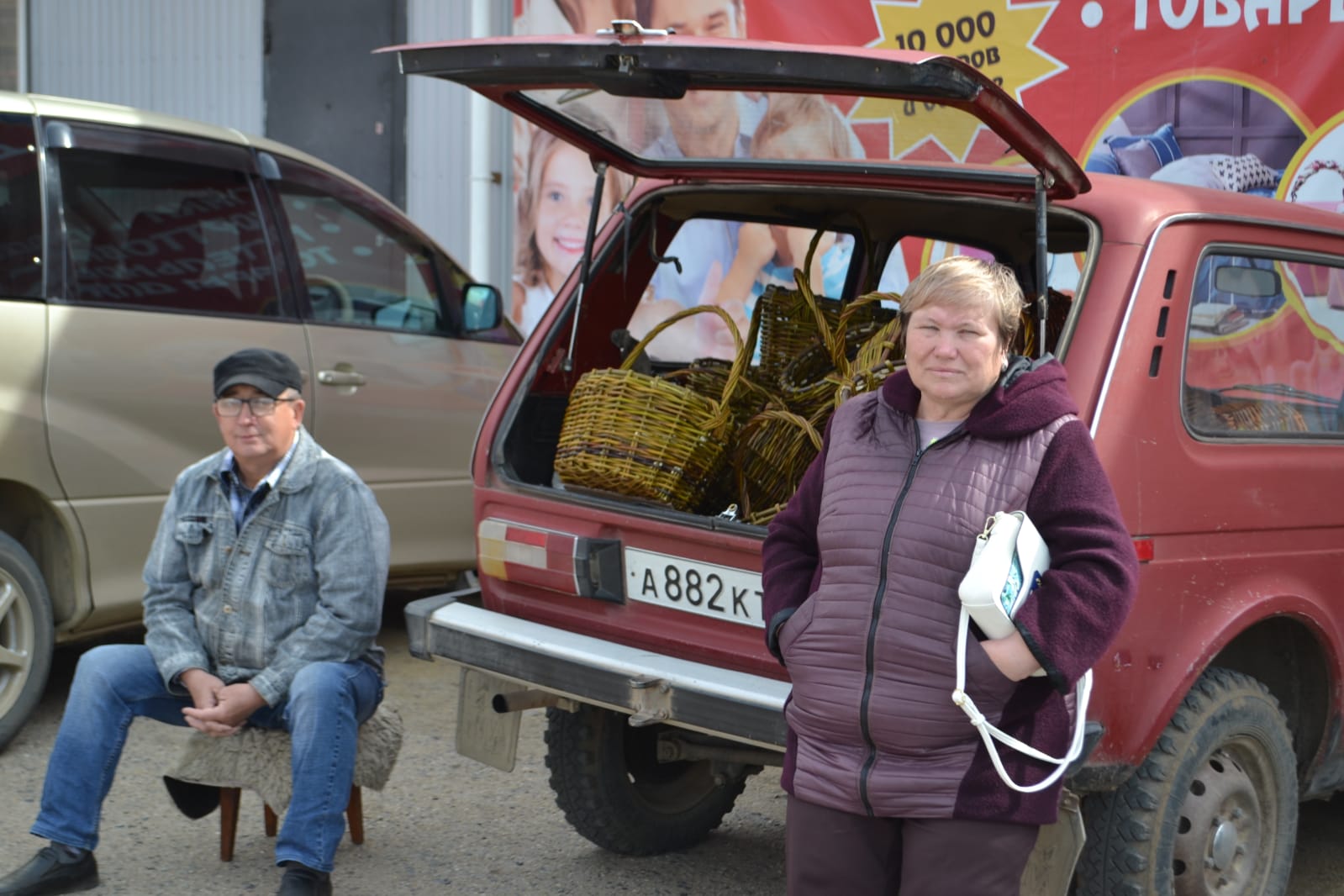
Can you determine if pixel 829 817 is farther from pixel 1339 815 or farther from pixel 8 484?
pixel 8 484

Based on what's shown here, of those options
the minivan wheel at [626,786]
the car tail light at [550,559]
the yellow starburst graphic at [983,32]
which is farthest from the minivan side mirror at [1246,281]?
the yellow starburst graphic at [983,32]

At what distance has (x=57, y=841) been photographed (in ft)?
12.5

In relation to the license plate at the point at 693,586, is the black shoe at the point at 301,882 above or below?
below

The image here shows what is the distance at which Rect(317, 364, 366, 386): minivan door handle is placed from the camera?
572cm

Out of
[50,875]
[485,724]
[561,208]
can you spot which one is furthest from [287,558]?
[561,208]

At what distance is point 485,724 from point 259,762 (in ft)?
1.86

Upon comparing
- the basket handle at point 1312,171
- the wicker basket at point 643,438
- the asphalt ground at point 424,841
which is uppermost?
the basket handle at point 1312,171

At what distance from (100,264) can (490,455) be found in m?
1.96

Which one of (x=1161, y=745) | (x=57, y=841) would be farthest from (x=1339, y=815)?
(x=57, y=841)

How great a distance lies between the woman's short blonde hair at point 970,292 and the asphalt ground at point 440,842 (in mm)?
1995

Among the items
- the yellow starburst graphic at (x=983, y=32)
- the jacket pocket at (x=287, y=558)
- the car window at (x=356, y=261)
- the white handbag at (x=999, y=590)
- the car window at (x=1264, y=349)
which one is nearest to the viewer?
Answer: the white handbag at (x=999, y=590)

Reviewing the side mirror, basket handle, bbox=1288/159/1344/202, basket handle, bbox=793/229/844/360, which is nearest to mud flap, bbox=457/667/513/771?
basket handle, bbox=793/229/844/360

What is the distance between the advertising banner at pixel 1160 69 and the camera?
20.8 ft

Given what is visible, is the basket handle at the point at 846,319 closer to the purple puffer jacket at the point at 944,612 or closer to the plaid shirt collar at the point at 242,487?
the purple puffer jacket at the point at 944,612
